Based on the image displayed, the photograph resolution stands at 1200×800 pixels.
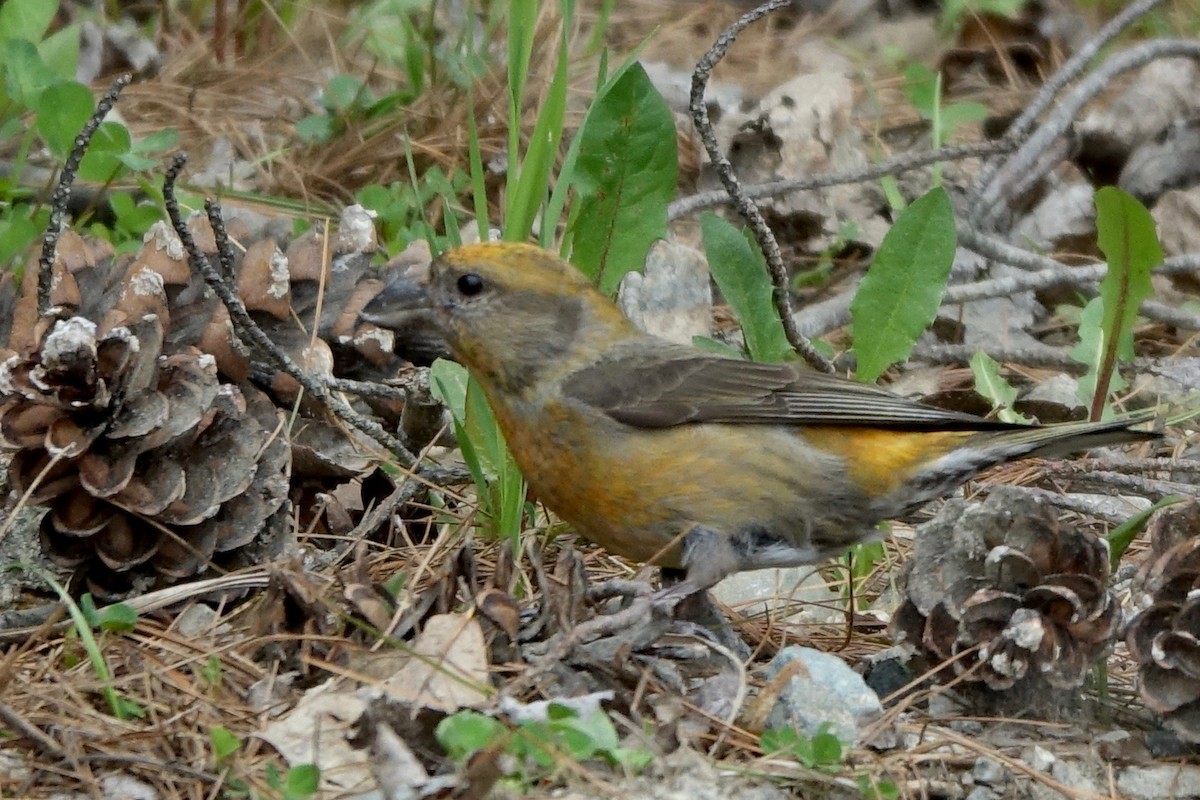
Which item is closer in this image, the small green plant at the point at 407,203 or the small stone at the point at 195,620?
the small stone at the point at 195,620

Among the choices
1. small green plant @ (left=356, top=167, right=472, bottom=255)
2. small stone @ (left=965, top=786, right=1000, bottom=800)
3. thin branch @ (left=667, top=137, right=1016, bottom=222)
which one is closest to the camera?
small stone @ (left=965, top=786, right=1000, bottom=800)

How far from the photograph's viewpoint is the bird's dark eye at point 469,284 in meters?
4.19

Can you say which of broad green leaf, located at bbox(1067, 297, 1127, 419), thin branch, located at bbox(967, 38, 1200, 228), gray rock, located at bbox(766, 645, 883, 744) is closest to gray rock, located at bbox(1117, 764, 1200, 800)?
gray rock, located at bbox(766, 645, 883, 744)

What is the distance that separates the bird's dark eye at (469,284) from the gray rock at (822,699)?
1344mm

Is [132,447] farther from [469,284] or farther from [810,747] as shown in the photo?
[810,747]

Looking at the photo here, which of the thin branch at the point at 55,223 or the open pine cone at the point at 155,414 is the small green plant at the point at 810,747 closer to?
the open pine cone at the point at 155,414

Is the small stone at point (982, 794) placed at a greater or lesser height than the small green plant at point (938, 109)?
lesser

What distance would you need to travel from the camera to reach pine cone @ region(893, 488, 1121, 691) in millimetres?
3408

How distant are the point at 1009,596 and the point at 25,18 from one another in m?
4.33

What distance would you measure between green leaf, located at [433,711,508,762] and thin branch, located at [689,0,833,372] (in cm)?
208

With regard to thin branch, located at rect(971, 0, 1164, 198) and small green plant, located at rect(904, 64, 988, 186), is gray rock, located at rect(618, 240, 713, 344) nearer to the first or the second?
thin branch, located at rect(971, 0, 1164, 198)

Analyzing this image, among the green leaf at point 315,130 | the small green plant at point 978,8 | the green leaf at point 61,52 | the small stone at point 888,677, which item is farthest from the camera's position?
the small green plant at point 978,8

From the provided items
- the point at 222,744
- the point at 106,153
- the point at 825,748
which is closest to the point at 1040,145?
the point at 106,153

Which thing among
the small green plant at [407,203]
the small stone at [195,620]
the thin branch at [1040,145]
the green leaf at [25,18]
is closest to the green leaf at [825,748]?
the small stone at [195,620]
